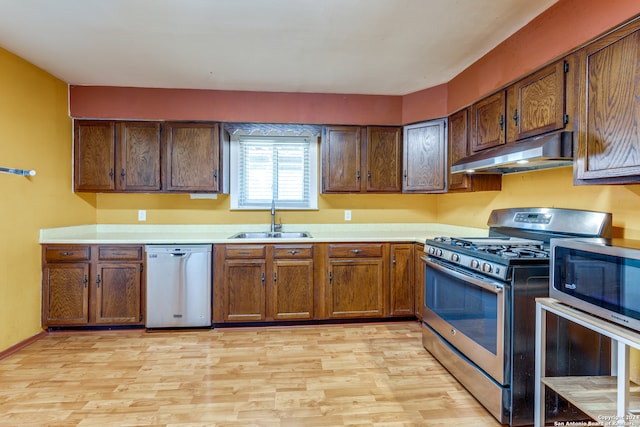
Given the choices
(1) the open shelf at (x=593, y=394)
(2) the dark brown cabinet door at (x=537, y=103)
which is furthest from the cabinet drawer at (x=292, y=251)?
(1) the open shelf at (x=593, y=394)

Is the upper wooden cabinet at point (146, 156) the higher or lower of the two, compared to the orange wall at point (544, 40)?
lower

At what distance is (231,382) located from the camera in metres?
2.12

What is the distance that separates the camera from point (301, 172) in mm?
3658

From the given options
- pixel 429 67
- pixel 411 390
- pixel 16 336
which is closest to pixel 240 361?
pixel 411 390

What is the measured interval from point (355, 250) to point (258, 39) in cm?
195

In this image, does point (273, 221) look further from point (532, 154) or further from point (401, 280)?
point (532, 154)

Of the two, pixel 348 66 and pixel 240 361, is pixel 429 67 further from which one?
pixel 240 361

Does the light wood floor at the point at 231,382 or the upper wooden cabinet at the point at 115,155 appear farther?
the upper wooden cabinet at the point at 115,155

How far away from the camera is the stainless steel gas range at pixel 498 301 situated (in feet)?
5.47

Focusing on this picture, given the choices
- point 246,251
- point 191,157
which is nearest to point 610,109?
point 246,251

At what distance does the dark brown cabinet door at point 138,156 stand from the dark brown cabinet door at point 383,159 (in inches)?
84.0

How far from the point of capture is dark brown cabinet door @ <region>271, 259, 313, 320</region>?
301cm

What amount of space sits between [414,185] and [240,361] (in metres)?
2.28

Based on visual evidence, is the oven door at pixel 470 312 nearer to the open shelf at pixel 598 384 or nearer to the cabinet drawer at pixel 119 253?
the open shelf at pixel 598 384
